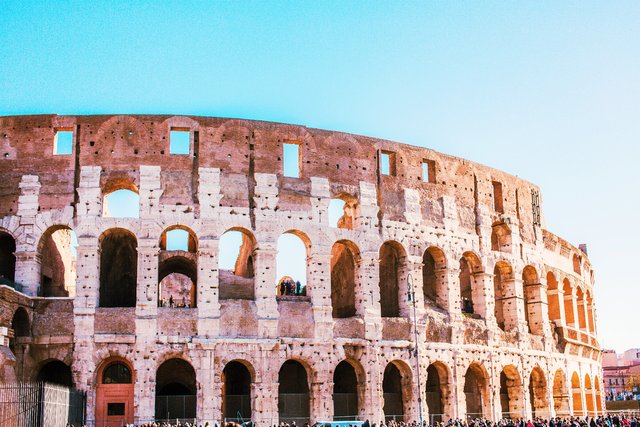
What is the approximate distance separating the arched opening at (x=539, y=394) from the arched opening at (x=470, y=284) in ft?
12.7

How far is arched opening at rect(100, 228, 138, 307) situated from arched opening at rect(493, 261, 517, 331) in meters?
14.4

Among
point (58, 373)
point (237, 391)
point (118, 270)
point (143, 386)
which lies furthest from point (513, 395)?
point (58, 373)

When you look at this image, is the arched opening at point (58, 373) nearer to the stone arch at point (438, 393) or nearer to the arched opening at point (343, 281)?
the arched opening at point (343, 281)

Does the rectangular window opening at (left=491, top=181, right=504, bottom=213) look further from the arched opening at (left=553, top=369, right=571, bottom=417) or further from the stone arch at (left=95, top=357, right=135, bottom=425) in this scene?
the stone arch at (left=95, top=357, right=135, bottom=425)

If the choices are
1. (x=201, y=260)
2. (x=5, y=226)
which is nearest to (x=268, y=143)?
(x=201, y=260)

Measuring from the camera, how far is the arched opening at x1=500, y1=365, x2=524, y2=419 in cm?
3234

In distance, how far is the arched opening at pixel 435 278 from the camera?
101 feet

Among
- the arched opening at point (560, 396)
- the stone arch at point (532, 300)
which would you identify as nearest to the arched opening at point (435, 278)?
the stone arch at point (532, 300)

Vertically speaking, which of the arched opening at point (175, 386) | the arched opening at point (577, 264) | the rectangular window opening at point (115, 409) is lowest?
the rectangular window opening at point (115, 409)

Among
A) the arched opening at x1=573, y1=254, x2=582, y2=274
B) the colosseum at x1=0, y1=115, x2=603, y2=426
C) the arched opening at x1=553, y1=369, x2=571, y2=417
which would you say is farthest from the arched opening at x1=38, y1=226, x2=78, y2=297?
the arched opening at x1=573, y1=254, x2=582, y2=274

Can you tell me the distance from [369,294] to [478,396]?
6.94 meters

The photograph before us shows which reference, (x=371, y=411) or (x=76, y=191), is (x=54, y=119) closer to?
(x=76, y=191)

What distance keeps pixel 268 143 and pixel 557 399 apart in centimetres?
1750

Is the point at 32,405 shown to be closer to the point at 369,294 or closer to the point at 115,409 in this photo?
the point at 115,409
